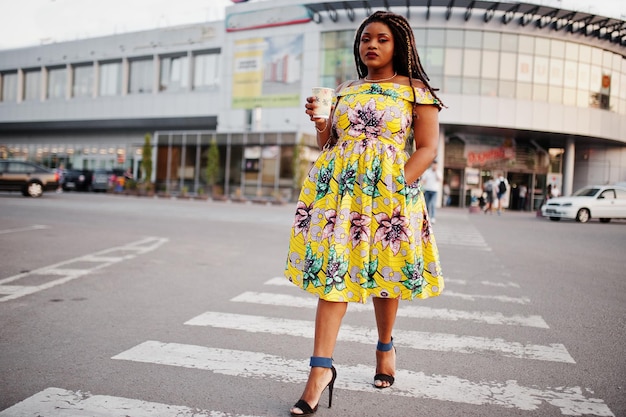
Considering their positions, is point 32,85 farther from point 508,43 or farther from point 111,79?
point 508,43

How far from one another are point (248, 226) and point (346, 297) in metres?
10.9

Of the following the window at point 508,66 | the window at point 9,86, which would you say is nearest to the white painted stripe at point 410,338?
the window at point 508,66

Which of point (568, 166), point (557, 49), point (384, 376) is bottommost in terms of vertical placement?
point (384, 376)

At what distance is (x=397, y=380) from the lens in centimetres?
317

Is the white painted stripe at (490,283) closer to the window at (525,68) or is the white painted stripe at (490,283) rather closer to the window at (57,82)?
the window at (525,68)

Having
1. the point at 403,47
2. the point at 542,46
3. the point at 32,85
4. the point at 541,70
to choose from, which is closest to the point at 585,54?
the point at 542,46

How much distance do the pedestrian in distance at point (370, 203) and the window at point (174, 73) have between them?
4340 centimetres

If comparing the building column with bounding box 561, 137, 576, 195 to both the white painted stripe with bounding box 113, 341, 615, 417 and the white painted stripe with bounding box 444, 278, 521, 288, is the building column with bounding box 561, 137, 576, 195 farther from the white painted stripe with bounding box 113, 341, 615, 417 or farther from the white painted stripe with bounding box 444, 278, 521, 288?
the white painted stripe with bounding box 113, 341, 615, 417

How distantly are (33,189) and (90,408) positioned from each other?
22917 millimetres

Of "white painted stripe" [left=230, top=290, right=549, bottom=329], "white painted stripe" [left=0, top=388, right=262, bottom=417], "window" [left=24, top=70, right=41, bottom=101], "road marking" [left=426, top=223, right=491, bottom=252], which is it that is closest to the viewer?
"white painted stripe" [left=0, top=388, right=262, bottom=417]

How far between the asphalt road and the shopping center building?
25683mm

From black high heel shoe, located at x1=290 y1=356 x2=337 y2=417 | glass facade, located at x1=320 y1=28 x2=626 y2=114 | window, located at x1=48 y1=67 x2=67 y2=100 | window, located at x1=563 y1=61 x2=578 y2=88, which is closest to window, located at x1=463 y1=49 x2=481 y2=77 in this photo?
glass facade, located at x1=320 y1=28 x2=626 y2=114

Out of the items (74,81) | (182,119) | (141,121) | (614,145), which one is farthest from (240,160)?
(614,145)

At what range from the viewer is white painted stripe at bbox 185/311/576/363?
3.80 m
